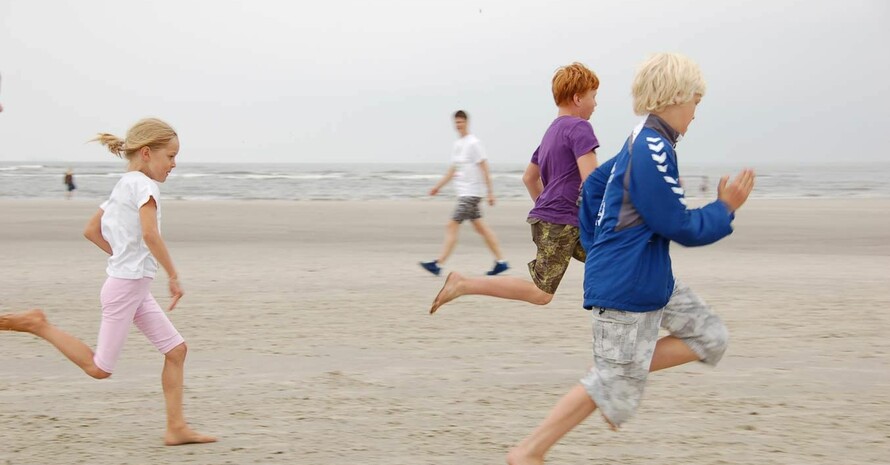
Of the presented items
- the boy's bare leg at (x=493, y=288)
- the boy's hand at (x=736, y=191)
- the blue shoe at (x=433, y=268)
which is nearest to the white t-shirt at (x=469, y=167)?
the blue shoe at (x=433, y=268)

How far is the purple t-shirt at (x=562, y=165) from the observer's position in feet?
16.5

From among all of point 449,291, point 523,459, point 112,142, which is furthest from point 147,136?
point 449,291

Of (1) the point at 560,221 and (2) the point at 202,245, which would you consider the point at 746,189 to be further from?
(2) the point at 202,245

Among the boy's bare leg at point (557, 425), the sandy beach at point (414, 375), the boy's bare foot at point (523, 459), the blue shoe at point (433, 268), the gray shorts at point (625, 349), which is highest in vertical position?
the gray shorts at point (625, 349)

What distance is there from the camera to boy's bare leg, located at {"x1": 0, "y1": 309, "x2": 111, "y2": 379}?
395 centimetres

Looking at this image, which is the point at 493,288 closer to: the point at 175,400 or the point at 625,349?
the point at 175,400

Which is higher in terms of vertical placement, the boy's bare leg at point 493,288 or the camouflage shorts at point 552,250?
the camouflage shorts at point 552,250

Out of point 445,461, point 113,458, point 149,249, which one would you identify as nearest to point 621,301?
point 445,461

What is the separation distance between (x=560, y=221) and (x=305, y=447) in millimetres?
2018

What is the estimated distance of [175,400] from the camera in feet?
13.3

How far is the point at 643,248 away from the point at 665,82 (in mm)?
563

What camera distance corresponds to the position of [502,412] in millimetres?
4598

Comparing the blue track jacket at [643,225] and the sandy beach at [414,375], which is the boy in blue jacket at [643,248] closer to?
the blue track jacket at [643,225]

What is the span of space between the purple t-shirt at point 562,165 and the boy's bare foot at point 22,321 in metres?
2.70
